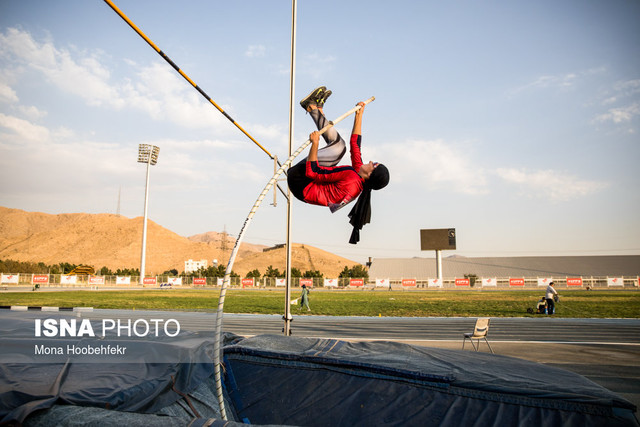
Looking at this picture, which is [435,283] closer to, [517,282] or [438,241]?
[438,241]

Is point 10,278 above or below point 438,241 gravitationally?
below

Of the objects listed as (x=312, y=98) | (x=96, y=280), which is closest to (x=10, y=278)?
(x=96, y=280)

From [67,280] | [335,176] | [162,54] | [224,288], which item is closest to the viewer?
[224,288]

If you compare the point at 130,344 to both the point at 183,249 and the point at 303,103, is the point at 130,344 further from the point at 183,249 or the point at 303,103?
the point at 183,249

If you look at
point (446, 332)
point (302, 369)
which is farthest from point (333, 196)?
point (446, 332)

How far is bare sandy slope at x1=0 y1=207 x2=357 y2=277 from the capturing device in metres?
102

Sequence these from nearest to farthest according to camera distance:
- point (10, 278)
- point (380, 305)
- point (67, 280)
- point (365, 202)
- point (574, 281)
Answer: point (365, 202) < point (380, 305) < point (10, 278) < point (67, 280) < point (574, 281)

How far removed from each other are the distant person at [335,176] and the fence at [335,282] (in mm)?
38639

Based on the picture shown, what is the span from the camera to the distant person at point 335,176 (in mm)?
3998

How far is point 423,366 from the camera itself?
3.41m

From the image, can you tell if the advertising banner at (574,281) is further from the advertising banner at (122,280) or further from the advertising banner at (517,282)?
the advertising banner at (122,280)

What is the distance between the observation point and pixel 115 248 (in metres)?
108

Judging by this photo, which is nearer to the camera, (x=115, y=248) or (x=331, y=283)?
(x=331, y=283)

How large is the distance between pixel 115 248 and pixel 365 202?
11835 centimetres
